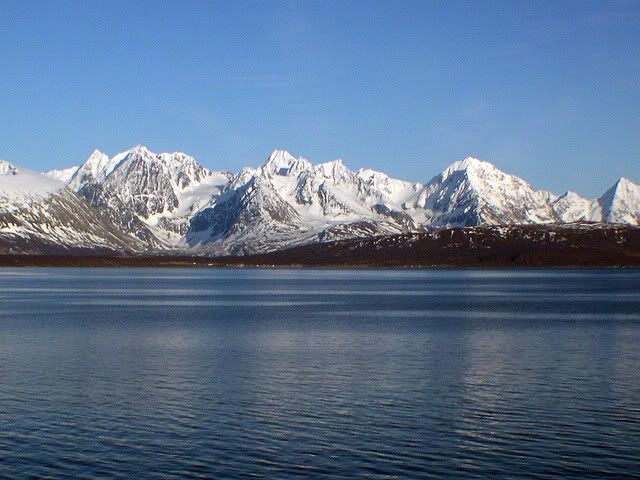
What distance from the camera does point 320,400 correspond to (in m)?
41.5

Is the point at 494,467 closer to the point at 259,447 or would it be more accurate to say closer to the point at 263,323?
the point at 259,447

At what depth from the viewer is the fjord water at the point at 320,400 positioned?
1206 inches

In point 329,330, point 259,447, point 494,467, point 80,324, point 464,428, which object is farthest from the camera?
point 80,324

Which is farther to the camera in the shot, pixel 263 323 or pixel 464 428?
pixel 263 323

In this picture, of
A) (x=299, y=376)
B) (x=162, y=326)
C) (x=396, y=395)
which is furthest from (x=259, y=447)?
(x=162, y=326)

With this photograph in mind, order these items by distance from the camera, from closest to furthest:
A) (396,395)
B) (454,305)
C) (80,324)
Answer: (396,395), (80,324), (454,305)

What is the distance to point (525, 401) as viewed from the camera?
40.8 m

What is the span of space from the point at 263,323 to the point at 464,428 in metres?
50.9

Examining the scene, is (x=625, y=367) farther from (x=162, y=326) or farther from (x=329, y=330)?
(x=162, y=326)

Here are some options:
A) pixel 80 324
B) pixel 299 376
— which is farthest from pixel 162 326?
pixel 299 376

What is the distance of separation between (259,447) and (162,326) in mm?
49743

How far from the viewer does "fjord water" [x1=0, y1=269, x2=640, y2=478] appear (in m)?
30.6

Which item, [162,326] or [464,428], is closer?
[464,428]

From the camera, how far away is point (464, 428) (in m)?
35.5
